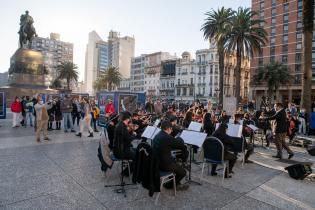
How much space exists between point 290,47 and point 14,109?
228 ft

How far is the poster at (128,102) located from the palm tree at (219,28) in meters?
16.2

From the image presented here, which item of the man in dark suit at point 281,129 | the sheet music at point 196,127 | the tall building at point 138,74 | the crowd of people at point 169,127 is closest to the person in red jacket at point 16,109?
the crowd of people at point 169,127

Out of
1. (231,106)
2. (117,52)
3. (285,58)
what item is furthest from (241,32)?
(117,52)

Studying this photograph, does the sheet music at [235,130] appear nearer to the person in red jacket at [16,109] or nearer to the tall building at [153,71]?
the person in red jacket at [16,109]

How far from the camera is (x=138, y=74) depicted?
117250mm

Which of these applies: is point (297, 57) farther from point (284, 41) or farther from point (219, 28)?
point (219, 28)

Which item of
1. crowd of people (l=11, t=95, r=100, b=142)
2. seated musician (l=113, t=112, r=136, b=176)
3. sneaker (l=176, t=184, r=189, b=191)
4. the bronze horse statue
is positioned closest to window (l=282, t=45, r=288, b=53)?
the bronze horse statue

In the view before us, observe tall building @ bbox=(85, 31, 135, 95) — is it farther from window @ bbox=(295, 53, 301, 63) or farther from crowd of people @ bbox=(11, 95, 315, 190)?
crowd of people @ bbox=(11, 95, 315, 190)

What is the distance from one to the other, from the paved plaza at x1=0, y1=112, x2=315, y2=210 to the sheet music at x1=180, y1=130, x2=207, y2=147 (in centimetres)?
111

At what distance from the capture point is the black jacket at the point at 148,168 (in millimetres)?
4566

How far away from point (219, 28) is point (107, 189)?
31.2 meters

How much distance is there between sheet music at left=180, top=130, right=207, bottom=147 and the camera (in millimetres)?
5906

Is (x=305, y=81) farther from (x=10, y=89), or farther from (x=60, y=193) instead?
(x=10, y=89)

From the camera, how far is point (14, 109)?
14.9m
